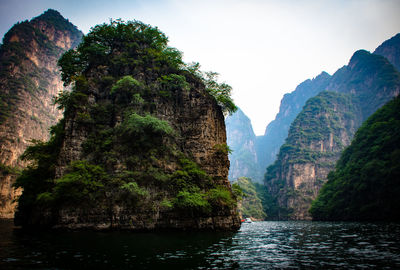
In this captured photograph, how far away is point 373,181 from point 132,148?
47.3 metres

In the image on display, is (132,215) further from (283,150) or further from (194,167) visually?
(283,150)

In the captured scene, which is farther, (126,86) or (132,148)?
(126,86)

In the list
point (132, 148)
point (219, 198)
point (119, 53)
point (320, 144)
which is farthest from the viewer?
point (320, 144)

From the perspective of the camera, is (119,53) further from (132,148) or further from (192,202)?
(192,202)

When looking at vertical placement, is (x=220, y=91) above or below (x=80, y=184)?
above

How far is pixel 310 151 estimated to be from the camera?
13712 cm

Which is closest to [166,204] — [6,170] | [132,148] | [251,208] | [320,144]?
[132,148]

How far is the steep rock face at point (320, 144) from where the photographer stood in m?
124

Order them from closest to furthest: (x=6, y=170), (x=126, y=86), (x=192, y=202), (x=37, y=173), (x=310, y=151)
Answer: (x=192, y=202)
(x=37, y=173)
(x=126, y=86)
(x=6, y=170)
(x=310, y=151)

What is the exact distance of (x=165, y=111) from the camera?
3020cm

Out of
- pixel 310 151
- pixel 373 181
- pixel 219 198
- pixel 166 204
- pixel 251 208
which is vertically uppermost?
pixel 310 151

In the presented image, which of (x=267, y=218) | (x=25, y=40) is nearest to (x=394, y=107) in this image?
(x=267, y=218)

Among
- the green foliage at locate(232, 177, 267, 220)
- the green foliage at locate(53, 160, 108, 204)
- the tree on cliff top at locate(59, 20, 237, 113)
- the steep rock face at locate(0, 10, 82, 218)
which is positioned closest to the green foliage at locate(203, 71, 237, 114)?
the tree on cliff top at locate(59, 20, 237, 113)

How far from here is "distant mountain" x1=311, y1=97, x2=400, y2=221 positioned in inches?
1667
